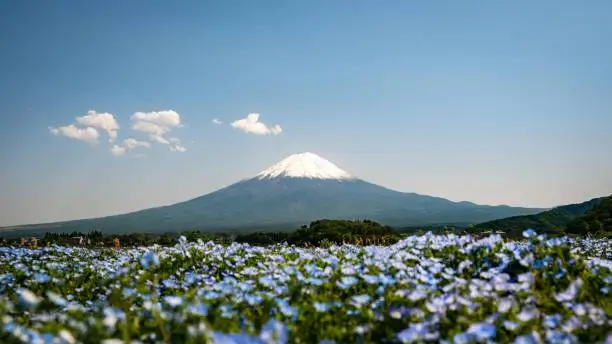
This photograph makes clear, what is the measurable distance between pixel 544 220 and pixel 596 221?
21082 mm

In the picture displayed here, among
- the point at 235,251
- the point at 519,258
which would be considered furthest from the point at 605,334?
the point at 235,251

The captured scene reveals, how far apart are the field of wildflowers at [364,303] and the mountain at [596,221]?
1728 cm

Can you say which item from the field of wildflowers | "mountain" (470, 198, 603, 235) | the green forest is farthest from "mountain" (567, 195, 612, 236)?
the field of wildflowers

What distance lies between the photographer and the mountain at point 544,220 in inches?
1298

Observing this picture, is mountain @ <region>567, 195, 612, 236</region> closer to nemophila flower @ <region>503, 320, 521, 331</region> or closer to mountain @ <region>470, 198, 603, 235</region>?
mountain @ <region>470, 198, 603, 235</region>

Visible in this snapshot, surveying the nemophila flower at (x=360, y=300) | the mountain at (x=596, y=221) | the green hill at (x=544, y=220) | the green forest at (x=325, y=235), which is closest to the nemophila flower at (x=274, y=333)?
the nemophila flower at (x=360, y=300)

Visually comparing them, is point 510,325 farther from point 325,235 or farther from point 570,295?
point 325,235

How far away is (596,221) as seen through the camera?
23.9 m

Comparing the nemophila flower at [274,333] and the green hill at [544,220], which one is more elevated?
the green hill at [544,220]

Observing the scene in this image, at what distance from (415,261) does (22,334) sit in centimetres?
482

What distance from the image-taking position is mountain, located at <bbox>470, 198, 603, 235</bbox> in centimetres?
3297

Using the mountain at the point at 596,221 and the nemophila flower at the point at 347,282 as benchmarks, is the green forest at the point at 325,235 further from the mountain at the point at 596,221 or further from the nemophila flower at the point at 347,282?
the nemophila flower at the point at 347,282

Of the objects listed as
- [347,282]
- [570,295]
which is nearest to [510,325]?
[570,295]

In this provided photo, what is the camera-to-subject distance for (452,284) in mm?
5855
